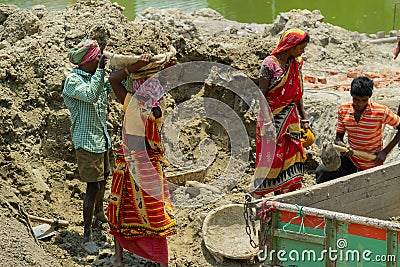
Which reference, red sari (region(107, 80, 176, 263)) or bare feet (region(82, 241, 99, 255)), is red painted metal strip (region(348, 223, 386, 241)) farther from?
bare feet (region(82, 241, 99, 255))

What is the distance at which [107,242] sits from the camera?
543cm

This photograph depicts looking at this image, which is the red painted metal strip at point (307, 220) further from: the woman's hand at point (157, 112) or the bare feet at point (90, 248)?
the bare feet at point (90, 248)

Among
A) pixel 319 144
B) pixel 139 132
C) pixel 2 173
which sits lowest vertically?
pixel 319 144

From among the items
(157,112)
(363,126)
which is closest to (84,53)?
(157,112)

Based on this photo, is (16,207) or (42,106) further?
(42,106)

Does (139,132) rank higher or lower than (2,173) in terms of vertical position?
higher

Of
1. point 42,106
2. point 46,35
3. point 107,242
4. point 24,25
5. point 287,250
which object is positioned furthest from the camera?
point 24,25

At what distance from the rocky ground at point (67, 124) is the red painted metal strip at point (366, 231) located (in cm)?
145

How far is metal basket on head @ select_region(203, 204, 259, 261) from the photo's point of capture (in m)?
Result: 5.30

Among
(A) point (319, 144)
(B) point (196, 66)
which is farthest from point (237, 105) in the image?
(A) point (319, 144)

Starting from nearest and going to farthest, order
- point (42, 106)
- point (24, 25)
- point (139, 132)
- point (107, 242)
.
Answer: point (139, 132), point (107, 242), point (42, 106), point (24, 25)

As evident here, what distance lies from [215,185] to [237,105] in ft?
2.93

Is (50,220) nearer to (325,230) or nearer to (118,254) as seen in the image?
(118,254)

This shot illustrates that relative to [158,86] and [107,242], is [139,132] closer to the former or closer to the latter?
[158,86]
